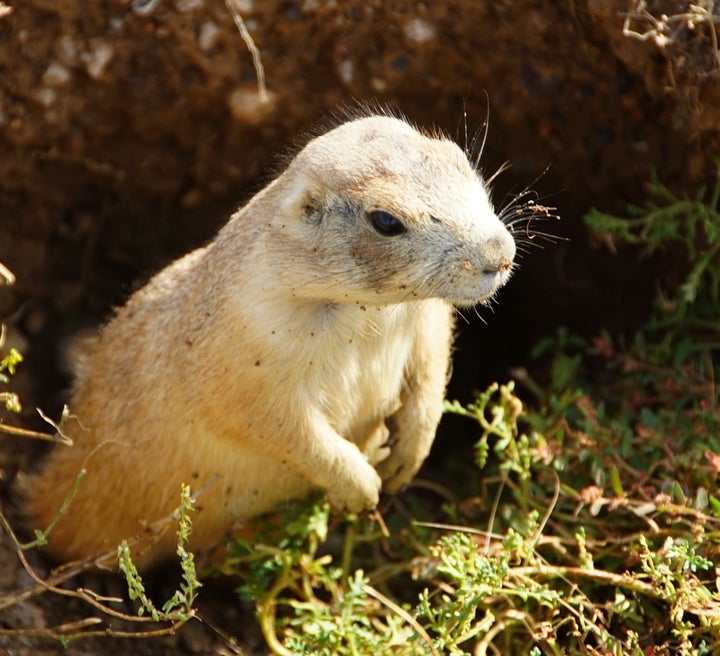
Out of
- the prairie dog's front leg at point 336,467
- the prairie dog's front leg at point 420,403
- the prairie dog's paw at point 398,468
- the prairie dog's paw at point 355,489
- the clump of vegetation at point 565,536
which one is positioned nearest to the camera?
the clump of vegetation at point 565,536

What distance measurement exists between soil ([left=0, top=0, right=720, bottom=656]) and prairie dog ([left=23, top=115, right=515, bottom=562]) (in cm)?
64

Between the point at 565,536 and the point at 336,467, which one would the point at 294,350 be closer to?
the point at 336,467

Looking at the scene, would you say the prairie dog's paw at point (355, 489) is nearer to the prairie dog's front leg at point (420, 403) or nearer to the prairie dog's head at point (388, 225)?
the prairie dog's front leg at point (420, 403)

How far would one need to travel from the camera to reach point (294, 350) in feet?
12.9

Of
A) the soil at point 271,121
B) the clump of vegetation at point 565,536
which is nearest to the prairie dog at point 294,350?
the clump of vegetation at point 565,536

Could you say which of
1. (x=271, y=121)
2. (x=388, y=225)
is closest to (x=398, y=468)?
(x=388, y=225)

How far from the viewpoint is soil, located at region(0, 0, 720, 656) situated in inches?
186

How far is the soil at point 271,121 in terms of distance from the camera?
4.73 metres

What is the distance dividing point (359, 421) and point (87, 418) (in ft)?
4.37

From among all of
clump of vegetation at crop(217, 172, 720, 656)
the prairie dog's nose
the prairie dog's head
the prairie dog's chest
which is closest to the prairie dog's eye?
the prairie dog's head

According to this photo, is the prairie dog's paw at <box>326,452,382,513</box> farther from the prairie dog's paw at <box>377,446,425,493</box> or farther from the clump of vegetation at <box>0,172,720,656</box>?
the prairie dog's paw at <box>377,446,425,493</box>

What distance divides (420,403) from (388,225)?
53.6 inches

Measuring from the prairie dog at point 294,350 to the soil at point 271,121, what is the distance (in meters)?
0.64

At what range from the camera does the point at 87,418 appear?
4.72 metres
